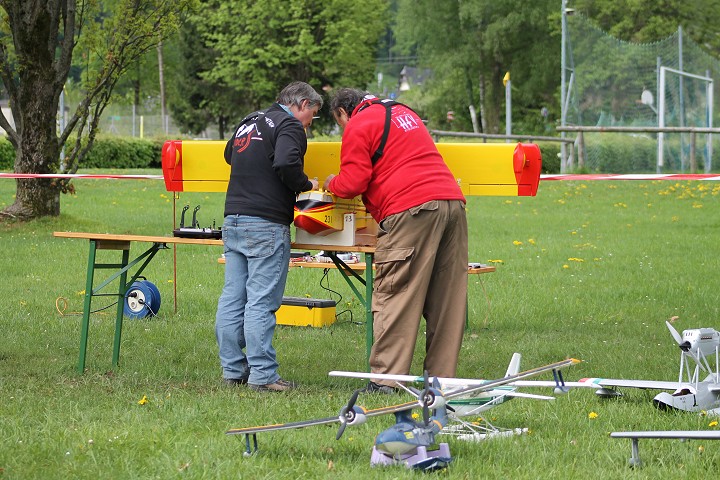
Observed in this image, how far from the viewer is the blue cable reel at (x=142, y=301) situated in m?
9.56

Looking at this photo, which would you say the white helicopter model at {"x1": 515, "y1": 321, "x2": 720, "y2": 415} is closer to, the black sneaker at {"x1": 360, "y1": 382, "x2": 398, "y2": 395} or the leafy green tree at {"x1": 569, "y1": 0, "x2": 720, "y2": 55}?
the black sneaker at {"x1": 360, "y1": 382, "x2": 398, "y2": 395}

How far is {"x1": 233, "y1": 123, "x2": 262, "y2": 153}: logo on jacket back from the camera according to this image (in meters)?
6.69

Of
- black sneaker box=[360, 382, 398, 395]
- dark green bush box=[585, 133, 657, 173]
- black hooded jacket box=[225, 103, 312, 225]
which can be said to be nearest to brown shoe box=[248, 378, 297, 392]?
black sneaker box=[360, 382, 398, 395]

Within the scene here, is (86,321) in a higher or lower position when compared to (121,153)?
lower

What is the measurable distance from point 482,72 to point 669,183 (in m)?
36.9

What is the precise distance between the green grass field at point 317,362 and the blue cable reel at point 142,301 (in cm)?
13

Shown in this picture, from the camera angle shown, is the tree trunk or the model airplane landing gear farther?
the tree trunk

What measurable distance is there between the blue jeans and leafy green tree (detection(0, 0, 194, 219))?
9.79 meters

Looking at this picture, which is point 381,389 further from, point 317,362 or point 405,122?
point 405,122

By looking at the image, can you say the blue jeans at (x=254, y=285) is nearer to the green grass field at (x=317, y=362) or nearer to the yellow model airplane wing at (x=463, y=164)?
the green grass field at (x=317, y=362)

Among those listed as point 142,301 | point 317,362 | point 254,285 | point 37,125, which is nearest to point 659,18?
point 37,125

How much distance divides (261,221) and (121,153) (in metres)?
30.7

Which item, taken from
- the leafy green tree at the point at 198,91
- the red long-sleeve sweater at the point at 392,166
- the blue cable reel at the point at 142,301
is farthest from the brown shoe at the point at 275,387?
the leafy green tree at the point at 198,91

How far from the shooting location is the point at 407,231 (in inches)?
250
